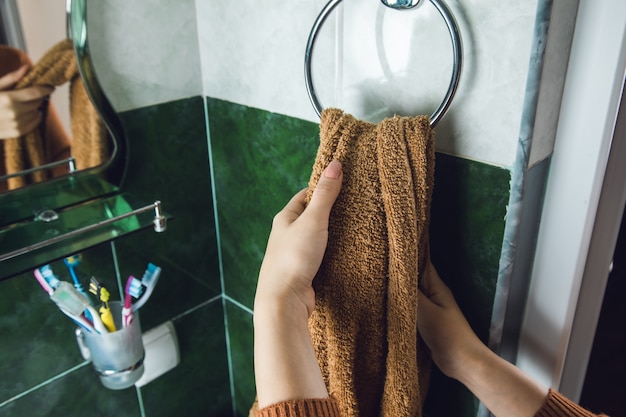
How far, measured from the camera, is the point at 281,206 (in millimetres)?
893

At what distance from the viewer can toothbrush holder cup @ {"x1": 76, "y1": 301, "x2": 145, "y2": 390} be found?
873 mm

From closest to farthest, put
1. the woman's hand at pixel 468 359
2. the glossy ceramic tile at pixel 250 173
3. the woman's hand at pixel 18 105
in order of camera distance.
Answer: the woman's hand at pixel 468 359 → the woman's hand at pixel 18 105 → the glossy ceramic tile at pixel 250 173

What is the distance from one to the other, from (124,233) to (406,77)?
1.55ft

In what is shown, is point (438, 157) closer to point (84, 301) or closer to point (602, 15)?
point (602, 15)

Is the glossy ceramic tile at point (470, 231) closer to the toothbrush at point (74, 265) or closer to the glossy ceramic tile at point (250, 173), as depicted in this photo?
the glossy ceramic tile at point (250, 173)

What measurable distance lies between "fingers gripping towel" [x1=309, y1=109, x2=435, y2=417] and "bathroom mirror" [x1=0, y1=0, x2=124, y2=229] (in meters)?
0.39

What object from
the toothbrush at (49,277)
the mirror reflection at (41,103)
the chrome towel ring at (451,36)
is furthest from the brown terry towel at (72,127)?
the chrome towel ring at (451,36)

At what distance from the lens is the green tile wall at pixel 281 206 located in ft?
2.09

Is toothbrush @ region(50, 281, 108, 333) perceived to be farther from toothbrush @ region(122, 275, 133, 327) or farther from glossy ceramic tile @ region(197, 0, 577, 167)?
glossy ceramic tile @ region(197, 0, 577, 167)

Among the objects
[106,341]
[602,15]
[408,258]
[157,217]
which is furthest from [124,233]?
[602,15]

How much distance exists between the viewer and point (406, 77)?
646 millimetres

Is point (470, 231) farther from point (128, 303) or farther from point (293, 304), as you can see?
point (128, 303)

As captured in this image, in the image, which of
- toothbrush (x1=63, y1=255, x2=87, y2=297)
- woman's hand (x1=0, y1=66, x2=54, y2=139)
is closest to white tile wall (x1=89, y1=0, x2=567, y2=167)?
woman's hand (x1=0, y1=66, x2=54, y2=139)

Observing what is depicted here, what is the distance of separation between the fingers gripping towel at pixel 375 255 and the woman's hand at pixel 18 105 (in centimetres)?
42
